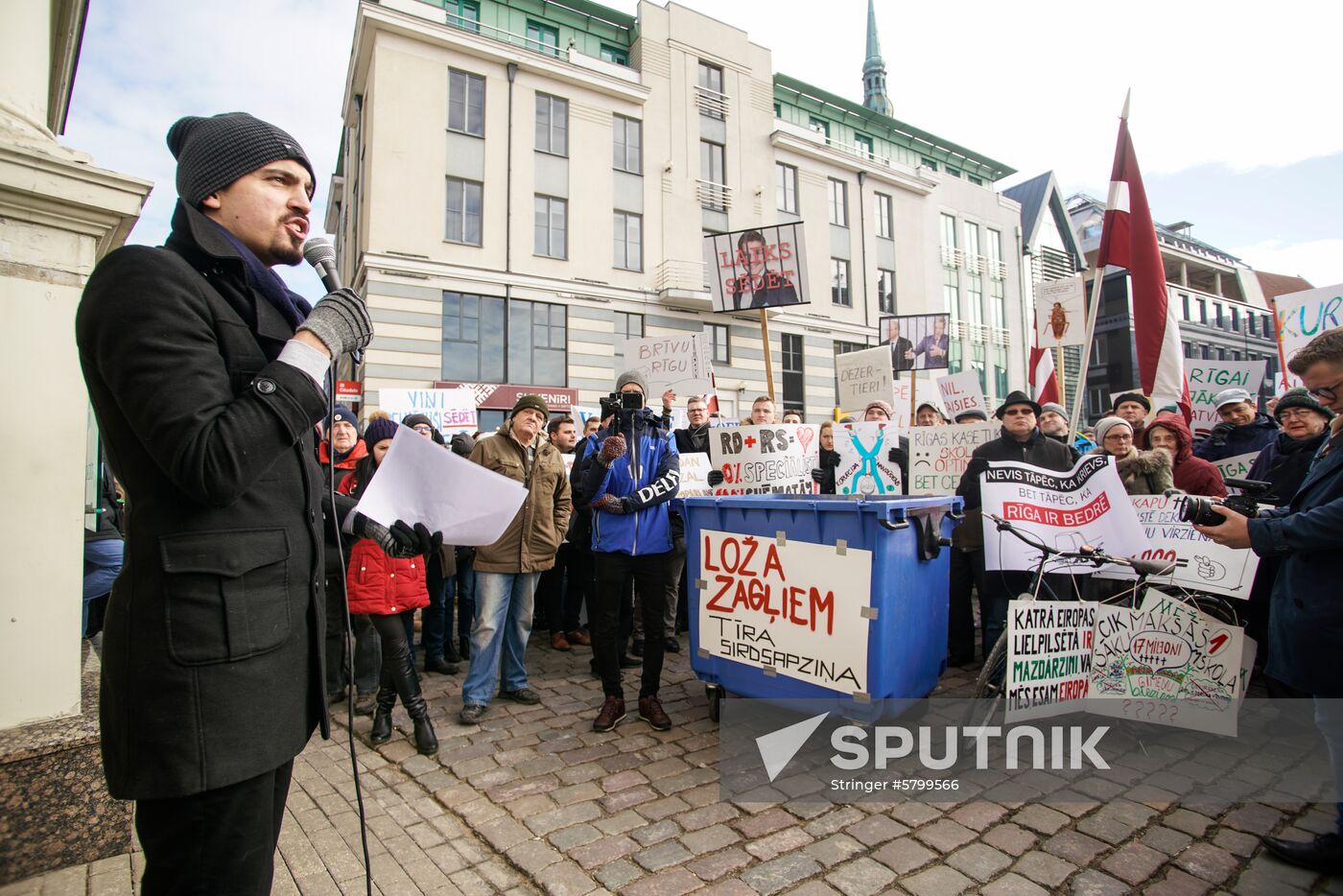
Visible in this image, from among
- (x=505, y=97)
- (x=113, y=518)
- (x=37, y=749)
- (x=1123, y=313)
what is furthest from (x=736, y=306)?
(x=1123, y=313)

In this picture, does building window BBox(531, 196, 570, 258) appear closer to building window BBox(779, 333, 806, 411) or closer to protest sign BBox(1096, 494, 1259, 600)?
building window BBox(779, 333, 806, 411)

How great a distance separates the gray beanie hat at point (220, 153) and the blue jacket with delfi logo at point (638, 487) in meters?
3.16

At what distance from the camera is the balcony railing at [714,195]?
25.7 meters

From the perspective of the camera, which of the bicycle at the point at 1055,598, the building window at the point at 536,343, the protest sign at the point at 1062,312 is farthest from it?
the building window at the point at 536,343

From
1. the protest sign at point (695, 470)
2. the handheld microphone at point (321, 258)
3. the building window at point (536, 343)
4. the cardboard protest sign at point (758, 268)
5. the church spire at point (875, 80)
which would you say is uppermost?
the church spire at point (875, 80)

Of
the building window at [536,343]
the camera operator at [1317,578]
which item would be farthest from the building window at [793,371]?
the camera operator at [1317,578]

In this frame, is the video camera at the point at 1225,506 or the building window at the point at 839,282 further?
the building window at the point at 839,282

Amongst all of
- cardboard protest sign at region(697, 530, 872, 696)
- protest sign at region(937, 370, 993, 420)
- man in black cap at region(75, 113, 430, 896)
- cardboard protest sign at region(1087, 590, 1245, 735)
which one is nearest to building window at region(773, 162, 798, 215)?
protest sign at region(937, 370, 993, 420)

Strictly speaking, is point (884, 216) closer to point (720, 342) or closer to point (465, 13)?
point (720, 342)

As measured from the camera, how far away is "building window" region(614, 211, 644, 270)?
24.0 meters

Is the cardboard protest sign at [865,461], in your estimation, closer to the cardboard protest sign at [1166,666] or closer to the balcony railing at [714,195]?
Result: the cardboard protest sign at [1166,666]

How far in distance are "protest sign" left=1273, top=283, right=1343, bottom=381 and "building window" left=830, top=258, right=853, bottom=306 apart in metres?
21.1

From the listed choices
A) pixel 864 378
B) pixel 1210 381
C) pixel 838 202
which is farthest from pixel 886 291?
pixel 1210 381

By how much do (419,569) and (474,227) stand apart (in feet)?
61.9
